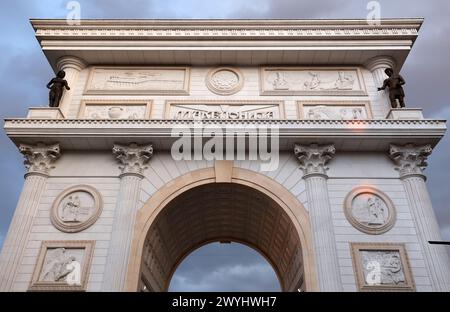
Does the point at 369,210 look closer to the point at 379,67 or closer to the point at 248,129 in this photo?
the point at 248,129

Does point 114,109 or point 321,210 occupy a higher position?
point 114,109

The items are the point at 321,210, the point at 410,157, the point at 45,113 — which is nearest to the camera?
the point at 321,210

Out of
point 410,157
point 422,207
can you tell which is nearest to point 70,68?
point 410,157

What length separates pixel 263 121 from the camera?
17641mm

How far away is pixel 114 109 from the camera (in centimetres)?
1955

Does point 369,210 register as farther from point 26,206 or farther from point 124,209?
point 26,206

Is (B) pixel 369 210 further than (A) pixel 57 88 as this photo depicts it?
No

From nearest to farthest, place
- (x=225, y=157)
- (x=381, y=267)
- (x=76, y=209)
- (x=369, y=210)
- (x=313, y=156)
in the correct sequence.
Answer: (x=381, y=267)
(x=369, y=210)
(x=76, y=209)
(x=313, y=156)
(x=225, y=157)

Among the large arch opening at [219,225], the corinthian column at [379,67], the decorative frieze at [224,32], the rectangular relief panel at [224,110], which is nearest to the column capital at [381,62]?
the corinthian column at [379,67]

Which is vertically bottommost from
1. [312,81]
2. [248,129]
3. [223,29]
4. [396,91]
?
[248,129]

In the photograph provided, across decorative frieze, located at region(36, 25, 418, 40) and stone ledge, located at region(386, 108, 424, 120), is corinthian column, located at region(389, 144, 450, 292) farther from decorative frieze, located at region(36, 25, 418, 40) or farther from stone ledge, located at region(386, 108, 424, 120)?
decorative frieze, located at region(36, 25, 418, 40)

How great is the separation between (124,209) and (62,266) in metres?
3.33

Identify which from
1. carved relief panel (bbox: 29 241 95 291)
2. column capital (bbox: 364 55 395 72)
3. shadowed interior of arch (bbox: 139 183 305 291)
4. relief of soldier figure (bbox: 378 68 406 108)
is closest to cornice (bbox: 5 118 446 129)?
relief of soldier figure (bbox: 378 68 406 108)
